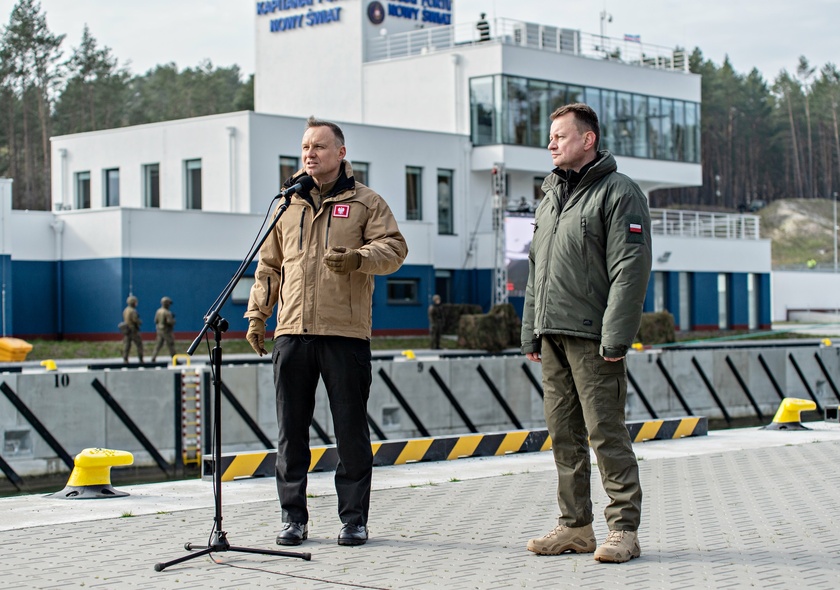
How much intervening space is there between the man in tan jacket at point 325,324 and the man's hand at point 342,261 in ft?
0.51

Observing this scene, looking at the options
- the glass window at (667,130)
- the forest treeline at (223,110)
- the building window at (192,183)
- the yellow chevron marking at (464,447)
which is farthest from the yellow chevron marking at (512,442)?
the forest treeline at (223,110)

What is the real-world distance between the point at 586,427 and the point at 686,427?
7345 mm

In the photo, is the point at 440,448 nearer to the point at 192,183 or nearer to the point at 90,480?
the point at 90,480

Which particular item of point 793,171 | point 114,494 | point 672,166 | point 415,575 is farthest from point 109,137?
point 793,171

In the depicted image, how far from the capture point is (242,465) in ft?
34.2

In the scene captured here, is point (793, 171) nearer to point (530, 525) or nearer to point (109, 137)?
point (109, 137)

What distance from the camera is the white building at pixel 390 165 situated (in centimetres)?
3991

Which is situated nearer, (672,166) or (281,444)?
(281,444)

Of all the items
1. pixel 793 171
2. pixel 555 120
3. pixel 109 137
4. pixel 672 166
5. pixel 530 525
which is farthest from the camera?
pixel 793 171

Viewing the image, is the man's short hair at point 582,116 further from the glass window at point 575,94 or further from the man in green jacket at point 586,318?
the glass window at point 575,94

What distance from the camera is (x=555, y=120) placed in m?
7.21

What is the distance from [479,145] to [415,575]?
44270 mm

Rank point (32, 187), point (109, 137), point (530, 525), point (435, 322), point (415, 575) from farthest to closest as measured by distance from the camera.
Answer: point (32, 187) → point (109, 137) → point (435, 322) → point (530, 525) → point (415, 575)

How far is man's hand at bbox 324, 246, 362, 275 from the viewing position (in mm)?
7129
